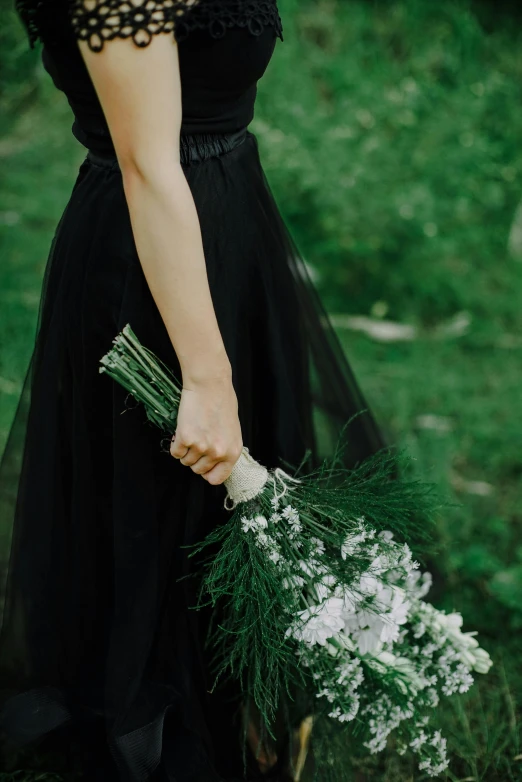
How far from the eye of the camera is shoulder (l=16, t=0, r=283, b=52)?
3.49 ft

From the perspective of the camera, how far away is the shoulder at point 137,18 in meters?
1.06

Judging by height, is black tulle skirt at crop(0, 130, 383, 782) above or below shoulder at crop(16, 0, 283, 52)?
below

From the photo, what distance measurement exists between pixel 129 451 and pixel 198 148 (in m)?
0.56

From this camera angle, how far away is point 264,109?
421 cm

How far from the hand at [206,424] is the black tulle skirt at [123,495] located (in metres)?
0.16

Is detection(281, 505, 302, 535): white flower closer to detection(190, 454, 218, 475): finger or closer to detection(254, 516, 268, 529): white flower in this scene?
detection(254, 516, 268, 529): white flower

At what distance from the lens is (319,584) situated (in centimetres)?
142

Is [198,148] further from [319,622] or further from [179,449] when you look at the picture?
[319,622]

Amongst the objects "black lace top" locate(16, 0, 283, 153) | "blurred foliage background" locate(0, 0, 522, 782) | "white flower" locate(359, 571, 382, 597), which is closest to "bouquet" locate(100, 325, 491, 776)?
"white flower" locate(359, 571, 382, 597)

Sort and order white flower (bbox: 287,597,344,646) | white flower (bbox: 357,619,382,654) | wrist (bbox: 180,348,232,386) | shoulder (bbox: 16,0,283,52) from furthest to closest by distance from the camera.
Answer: white flower (bbox: 357,619,382,654)
white flower (bbox: 287,597,344,646)
wrist (bbox: 180,348,232,386)
shoulder (bbox: 16,0,283,52)

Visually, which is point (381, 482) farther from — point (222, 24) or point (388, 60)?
point (388, 60)

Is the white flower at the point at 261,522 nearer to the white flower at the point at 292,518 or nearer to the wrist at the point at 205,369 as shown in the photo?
the white flower at the point at 292,518

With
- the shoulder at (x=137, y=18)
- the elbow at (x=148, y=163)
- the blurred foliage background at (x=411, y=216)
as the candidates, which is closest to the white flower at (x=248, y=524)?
the elbow at (x=148, y=163)

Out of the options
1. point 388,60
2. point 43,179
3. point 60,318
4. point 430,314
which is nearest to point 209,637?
point 60,318
